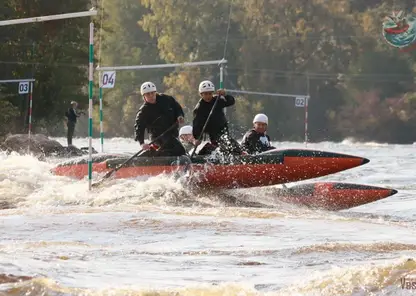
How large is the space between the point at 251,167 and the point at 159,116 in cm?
195

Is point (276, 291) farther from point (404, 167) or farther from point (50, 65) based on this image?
point (50, 65)

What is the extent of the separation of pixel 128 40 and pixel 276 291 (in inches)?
3300

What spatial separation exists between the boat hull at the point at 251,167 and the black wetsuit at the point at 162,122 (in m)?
0.48

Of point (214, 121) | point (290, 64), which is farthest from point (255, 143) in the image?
point (290, 64)

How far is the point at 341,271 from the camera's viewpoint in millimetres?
8375

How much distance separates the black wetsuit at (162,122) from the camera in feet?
58.3

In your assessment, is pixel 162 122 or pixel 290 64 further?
pixel 290 64

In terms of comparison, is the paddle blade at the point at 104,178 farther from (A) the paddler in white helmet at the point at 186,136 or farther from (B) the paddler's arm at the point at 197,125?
(A) the paddler in white helmet at the point at 186,136

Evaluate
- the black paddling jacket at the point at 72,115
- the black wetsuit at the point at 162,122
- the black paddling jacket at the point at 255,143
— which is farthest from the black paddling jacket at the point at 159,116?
the black paddling jacket at the point at 72,115

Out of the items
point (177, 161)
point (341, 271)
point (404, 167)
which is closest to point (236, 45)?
point (404, 167)

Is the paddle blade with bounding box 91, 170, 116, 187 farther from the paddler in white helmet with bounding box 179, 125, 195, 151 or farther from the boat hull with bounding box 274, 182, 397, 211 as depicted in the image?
the boat hull with bounding box 274, 182, 397, 211

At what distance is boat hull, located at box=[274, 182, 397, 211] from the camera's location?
15992 mm

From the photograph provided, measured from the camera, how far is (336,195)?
52.9 feet

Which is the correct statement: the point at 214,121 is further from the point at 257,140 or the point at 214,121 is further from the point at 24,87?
the point at 24,87
